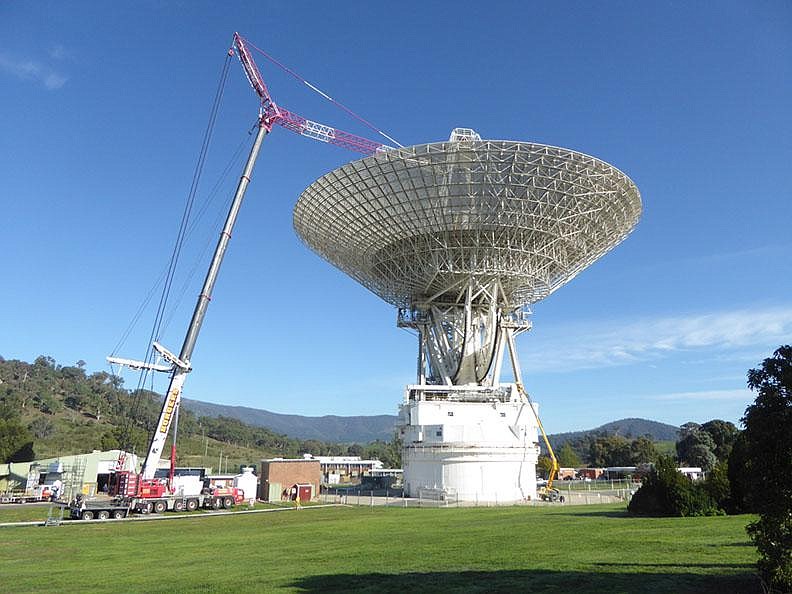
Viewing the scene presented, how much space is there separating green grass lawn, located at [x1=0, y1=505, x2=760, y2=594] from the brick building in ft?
78.0

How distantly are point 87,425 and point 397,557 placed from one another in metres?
127

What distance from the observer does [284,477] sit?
5212 cm

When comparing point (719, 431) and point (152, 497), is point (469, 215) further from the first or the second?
point (719, 431)

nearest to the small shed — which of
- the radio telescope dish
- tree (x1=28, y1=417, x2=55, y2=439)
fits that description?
the radio telescope dish

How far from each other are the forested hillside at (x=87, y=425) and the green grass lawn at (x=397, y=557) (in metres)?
54.5

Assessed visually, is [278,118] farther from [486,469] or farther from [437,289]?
[486,469]

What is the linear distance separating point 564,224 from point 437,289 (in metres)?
12.3

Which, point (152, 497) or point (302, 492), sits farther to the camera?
point (302, 492)

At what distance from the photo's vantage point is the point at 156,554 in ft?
63.6

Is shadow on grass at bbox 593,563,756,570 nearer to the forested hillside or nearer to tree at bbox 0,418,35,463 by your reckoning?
the forested hillside

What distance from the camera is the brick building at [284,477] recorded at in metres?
50.9

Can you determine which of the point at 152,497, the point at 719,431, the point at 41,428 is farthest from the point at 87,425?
the point at 719,431

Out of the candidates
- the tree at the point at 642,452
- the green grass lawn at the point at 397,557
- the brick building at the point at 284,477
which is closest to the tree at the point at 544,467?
the tree at the point at 642,452

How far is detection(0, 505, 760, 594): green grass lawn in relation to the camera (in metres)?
12.4
